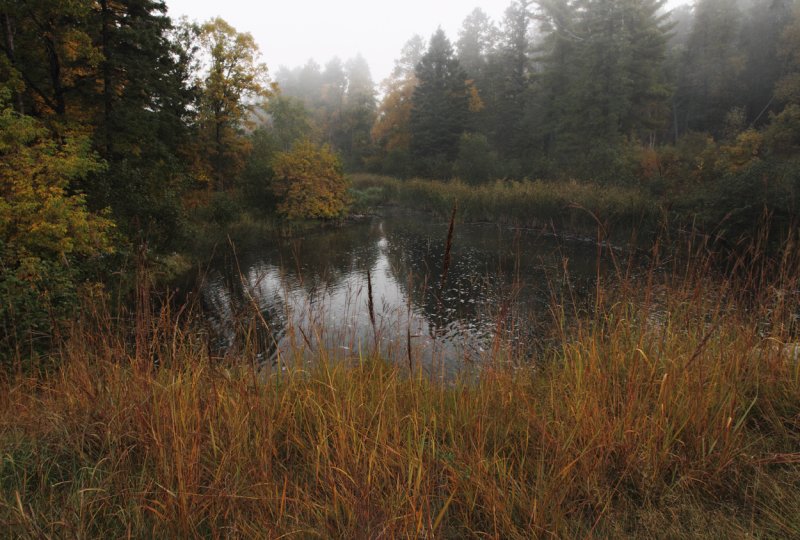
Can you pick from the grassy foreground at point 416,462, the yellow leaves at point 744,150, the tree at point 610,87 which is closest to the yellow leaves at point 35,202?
the grassy foreground at point 416,462

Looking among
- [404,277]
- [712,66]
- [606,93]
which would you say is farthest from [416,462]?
[712,66]

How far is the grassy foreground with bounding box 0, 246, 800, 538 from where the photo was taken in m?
1.45

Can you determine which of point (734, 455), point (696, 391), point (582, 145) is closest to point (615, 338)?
point (696, 391)

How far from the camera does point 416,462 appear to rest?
169 cm

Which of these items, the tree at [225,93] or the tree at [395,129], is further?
the tree at [395,129]

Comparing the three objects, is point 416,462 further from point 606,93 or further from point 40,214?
point 606,93

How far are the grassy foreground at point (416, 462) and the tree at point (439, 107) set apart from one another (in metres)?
34.0

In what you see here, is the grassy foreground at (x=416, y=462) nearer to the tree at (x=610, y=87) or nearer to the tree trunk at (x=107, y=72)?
the tree trunk at (x=107, y=72)

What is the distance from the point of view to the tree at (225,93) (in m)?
20.0

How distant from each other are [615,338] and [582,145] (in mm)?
27223

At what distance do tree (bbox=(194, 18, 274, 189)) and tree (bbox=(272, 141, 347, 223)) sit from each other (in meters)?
2.41

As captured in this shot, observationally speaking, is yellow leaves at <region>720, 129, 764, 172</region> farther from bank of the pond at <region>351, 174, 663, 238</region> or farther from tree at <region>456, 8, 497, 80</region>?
tree at <region>456, 8, 497, 80</region>

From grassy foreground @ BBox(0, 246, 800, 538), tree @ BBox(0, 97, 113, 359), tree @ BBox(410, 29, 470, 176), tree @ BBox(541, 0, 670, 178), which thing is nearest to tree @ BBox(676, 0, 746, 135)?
tree @ BBox(541, 0, 670, 178)

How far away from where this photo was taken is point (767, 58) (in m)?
25.1
